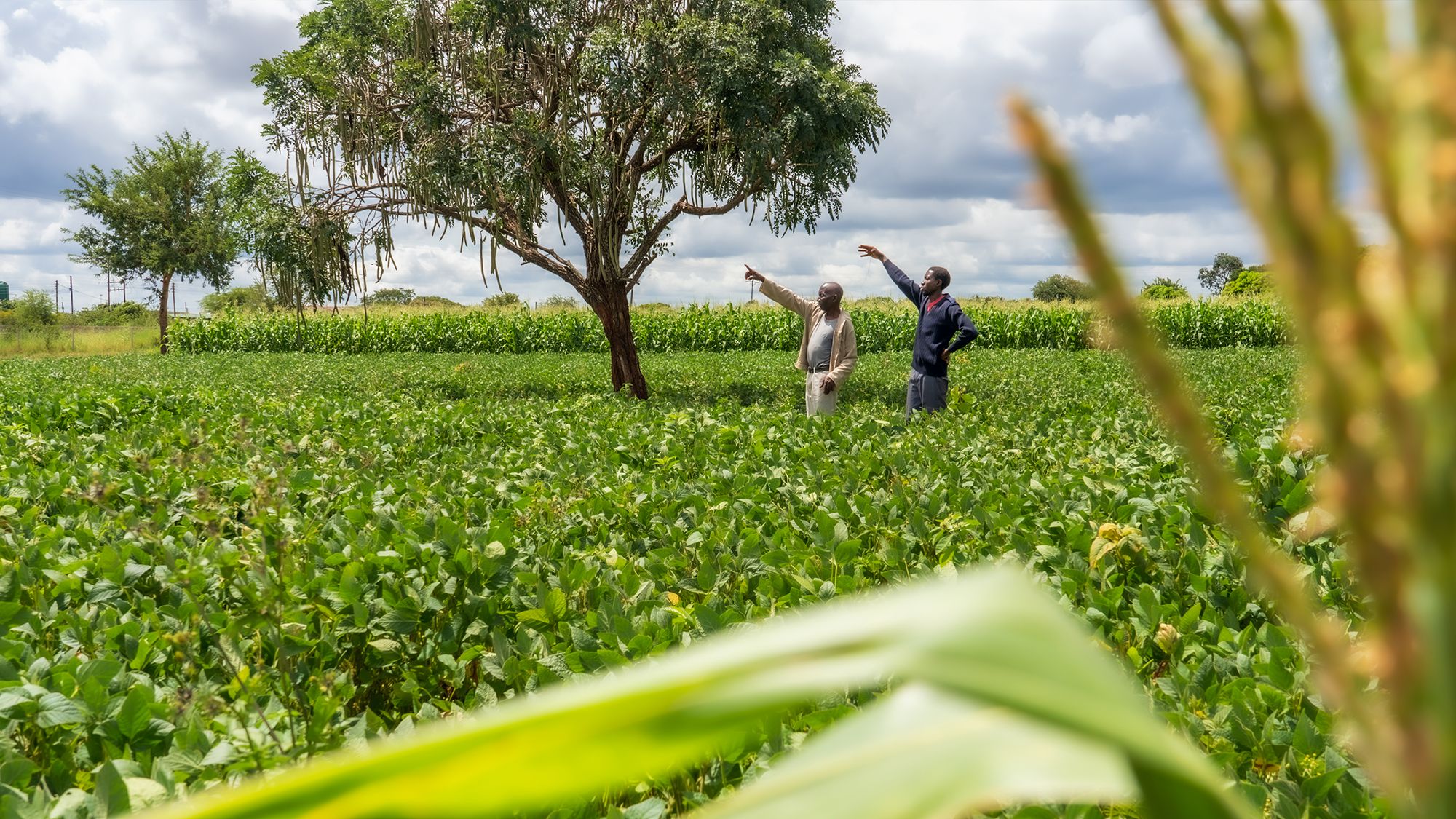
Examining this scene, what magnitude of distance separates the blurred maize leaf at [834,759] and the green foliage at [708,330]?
34010 mm

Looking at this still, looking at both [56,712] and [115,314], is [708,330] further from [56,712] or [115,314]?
[115,314]

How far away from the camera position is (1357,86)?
33cm

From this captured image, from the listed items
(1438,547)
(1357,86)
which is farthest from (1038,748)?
(1357,86)

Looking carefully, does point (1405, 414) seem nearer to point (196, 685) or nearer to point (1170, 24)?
point (1170, 24)

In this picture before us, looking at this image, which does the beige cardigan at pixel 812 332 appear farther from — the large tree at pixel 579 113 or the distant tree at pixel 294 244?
the distant tree at pixel 294 244

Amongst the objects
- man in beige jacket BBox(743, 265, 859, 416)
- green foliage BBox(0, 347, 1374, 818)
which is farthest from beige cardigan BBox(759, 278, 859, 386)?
green foliage BBox(0, 347, 1374, 818)

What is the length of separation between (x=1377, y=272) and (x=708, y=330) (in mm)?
35965

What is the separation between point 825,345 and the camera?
10.3 metres

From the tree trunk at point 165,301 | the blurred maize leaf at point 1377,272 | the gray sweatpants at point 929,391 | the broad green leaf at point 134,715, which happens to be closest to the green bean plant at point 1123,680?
the blurred maize leaf at point 1377,272

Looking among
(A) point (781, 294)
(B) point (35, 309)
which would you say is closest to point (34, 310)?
(B) point (35, 309)

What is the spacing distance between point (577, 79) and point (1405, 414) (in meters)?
16.0

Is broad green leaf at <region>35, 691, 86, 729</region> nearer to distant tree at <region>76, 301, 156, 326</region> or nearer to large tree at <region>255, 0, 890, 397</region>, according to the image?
large tree at <region>255, 0, 890, 397</region>

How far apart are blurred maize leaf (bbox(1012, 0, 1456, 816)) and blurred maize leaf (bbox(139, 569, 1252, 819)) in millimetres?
138

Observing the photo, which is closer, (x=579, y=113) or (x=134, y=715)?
(x=134, y=715)
